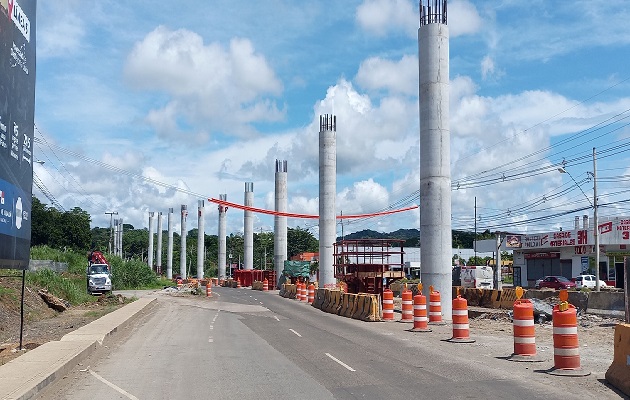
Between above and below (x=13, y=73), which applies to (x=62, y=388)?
below

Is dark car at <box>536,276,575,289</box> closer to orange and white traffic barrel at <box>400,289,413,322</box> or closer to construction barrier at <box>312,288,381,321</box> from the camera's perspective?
construction barrier at <box>312,288,381,321</box>

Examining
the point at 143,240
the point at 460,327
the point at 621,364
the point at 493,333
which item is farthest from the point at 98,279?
the point at 143,240

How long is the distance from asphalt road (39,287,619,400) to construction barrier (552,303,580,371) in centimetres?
48

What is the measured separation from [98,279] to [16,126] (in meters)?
42.5

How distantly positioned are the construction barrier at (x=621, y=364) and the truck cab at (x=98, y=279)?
157 ft

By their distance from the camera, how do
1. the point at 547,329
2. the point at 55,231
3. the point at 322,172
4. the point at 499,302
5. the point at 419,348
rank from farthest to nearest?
the point at 55,231 < the point at 322,172 < the point at 499,302 < the point at 547,329 < the point at 419,348

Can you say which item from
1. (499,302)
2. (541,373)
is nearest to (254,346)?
Result: (541,373)

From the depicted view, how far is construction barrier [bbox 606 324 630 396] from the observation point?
1112 centimetres

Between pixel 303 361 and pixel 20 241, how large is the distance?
268 inches

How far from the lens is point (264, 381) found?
12.5 meters

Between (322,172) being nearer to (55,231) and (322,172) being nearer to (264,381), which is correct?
(264,381)

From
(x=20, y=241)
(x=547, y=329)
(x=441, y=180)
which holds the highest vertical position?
(x=441, y=180)

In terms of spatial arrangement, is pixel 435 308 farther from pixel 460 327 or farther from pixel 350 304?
pixel 350 304

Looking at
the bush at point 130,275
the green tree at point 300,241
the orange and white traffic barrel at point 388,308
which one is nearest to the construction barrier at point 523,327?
the orange and white traffic barrel at point 388,308
